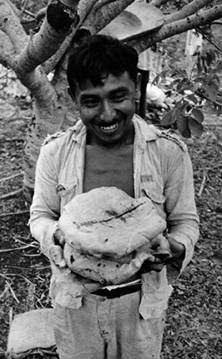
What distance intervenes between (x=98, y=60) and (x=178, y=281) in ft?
5.72

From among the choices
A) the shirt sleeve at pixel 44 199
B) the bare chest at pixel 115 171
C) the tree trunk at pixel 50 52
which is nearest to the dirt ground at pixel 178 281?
the tree trunk at pixel 50 52

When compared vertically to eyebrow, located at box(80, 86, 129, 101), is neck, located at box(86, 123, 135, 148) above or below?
below

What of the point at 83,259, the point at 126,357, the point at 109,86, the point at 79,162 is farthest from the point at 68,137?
the point at 126,357

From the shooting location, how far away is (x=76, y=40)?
2.69m

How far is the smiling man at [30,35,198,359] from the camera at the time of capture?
4.15 feet

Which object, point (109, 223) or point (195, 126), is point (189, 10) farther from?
point (109, 223)

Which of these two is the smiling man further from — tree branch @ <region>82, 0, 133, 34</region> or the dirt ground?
tree branch @ <region>82, 0, 133, 34</region>

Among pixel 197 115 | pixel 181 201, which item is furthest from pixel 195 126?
pixel 181 201

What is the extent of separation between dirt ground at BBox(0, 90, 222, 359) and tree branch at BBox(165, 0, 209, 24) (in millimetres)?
1289

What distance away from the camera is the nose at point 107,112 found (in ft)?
4.08

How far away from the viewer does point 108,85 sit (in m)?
1.24

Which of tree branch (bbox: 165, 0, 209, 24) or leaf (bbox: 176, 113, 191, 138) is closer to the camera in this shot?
leaf (bbox: 176, 113, 191, 138)

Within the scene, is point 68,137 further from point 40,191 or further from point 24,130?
point 24,130

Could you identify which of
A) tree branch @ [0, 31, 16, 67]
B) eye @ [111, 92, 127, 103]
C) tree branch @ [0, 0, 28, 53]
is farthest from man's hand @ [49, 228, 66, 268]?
tree branch @ [0, 0, 28, 53]
